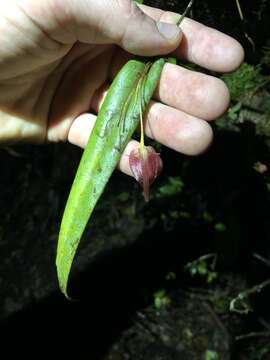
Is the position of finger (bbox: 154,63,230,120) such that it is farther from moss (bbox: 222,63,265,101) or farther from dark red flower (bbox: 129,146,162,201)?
moss (bbox: 222,63,265,101)

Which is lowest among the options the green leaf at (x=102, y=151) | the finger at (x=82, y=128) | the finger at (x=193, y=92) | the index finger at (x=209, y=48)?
the finger at (x=82, y=128)

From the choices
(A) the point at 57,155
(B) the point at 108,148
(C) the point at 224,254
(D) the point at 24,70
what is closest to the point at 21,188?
(A) the point at 57,155

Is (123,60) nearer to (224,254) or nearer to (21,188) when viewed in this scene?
(224,254)

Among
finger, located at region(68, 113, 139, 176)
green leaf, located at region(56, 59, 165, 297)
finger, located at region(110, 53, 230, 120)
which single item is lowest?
finger, located at region(68, 113, 139, 176)

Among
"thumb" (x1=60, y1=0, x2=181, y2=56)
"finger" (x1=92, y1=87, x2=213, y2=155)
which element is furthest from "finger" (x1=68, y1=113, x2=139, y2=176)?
"thumb" (x1=60, y1=0, x2=181, y2=56)

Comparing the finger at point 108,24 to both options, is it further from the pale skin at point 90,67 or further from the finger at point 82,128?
the finger at point 82,128

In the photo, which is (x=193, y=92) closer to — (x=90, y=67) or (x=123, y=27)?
(x=123, y=27)

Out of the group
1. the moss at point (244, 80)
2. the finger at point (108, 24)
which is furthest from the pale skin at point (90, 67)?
the moss at point (244, 80)
